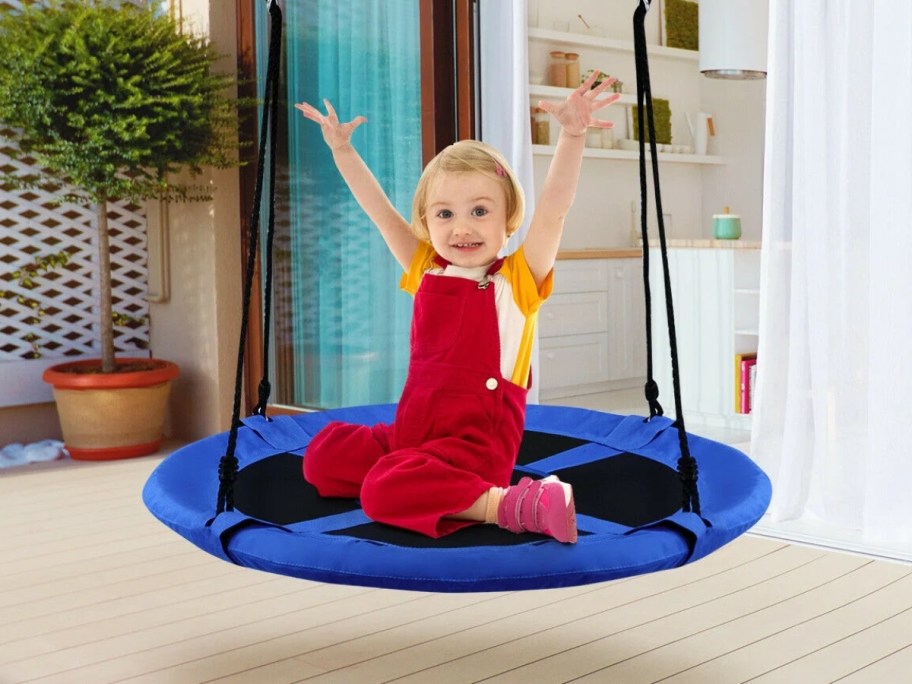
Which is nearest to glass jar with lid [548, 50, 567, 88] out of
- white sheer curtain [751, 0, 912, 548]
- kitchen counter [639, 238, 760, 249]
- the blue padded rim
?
kitchen counter [639, 238, 760, 249]

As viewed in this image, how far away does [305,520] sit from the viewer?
1598 millimetres

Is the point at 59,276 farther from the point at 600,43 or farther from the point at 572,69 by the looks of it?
the point at 600,43

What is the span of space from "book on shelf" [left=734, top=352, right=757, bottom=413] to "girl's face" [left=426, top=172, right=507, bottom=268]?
265 centimetres

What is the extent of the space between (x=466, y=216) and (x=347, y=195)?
6.93ft

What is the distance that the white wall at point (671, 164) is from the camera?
5.76m

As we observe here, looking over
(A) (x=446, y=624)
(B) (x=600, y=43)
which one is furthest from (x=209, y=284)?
(B) (x=600, y=43)

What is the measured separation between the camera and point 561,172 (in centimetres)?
158

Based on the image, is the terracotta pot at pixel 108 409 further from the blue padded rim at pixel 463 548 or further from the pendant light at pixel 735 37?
the pendant light at pixel 735 37

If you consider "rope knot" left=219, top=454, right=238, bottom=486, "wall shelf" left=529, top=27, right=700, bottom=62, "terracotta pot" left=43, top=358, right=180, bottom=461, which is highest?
"wall shelf" left=529, top=27, right=700, bottom=62

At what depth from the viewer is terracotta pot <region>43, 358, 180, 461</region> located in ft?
12.5

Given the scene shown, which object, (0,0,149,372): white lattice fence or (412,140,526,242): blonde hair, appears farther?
(0,0,149,372): white lattice fence

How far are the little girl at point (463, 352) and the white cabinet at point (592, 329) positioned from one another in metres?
3.25

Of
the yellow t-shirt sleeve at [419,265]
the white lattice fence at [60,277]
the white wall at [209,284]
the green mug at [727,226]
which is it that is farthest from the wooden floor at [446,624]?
the green mug at [727,226]

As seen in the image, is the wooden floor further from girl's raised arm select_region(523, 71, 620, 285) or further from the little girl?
girl's raised arm select_region(523, 71, 620, 285)
